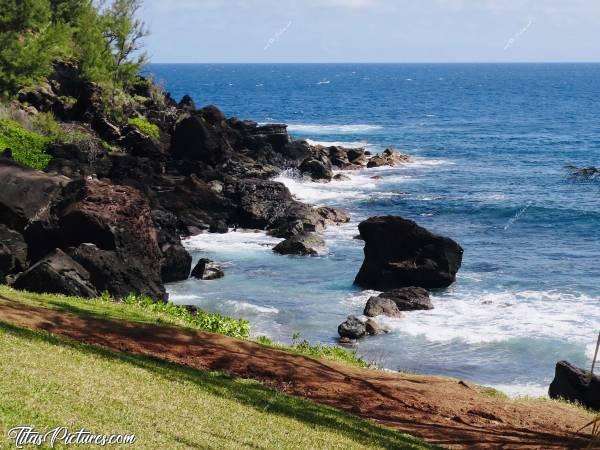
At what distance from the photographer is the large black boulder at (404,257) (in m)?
37.2

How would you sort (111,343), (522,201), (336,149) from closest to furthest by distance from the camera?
1. (111,343)
2. (522,201)
3. (336,149)

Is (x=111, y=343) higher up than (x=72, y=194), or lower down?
lower down

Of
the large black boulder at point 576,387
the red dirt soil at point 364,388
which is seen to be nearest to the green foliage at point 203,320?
the red dirt soil at point 364,388

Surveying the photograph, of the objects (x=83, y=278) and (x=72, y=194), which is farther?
(x=72, y=194)

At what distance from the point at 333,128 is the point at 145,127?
54.5 metres

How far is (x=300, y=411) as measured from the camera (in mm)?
15883

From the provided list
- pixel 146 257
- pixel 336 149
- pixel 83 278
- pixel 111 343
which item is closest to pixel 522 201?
pixel 336 149

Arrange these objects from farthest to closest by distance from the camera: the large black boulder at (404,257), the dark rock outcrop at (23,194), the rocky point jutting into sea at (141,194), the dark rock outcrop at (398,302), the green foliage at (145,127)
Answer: the green foliage at (145,127) < the large black boulder at (404,257) < the dark rock outcrop at (398,302) < the dark rock outcrop at (23,194) < the rocky point jutting into sea at (141,194)

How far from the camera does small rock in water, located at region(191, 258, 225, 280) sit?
122ft

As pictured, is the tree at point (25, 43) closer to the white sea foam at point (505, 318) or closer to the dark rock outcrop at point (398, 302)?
the dark rock outcrop at point (398, 302)

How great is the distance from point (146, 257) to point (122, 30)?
4245 cm

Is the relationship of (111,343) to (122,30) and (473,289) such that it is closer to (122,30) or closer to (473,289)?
(473,289)

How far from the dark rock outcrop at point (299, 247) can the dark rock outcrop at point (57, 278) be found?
18.5 metres

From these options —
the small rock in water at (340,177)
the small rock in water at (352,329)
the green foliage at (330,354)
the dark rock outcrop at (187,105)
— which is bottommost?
the small rock in water at (352,329)
